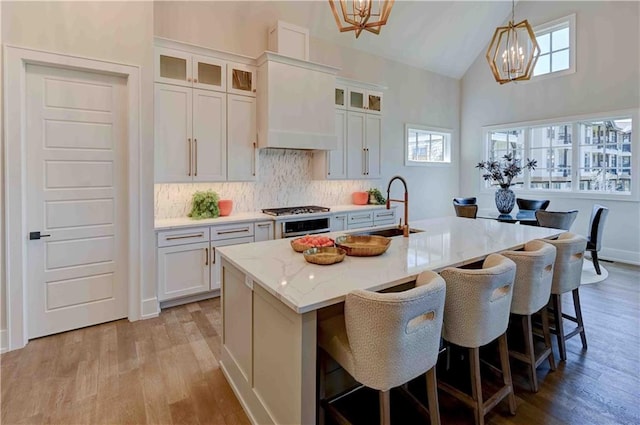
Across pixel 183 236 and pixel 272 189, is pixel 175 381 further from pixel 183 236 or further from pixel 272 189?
pixel 272 189

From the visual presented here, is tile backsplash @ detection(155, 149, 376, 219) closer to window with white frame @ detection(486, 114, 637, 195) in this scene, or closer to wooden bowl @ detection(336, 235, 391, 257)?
wooden bowl @ detection(336, 235, 391, 257)

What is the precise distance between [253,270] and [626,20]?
22.0 ft

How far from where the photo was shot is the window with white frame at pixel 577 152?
5.44 meters

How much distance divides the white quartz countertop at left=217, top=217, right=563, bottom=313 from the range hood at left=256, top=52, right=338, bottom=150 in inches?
79.9

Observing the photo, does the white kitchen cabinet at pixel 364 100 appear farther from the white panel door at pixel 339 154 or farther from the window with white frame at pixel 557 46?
the window with white frame at pixel 557 46

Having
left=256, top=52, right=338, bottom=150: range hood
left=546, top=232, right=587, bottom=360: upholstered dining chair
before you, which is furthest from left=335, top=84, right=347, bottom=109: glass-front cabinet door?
left=546, top=232, right=587, bottom=360: upholstered dining chair

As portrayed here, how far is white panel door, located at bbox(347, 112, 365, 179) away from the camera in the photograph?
5.21 metres

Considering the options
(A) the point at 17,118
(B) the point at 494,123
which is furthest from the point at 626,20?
(A) the point at 17,118

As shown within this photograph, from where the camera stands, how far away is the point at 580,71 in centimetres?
568

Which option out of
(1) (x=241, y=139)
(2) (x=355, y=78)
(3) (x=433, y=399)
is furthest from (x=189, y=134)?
(3) (x=433, y=399)

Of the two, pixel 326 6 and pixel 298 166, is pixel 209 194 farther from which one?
pixel 326 6

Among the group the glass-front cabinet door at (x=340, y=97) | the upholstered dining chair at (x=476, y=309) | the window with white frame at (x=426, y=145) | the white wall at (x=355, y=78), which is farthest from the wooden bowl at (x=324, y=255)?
the window with white frame at (x=426, y=145)

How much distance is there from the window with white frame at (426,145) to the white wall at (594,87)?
1088 millimetres

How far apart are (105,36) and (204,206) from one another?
1.84 metres
